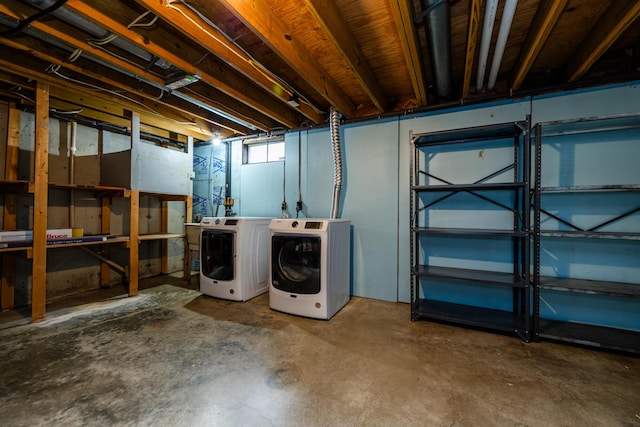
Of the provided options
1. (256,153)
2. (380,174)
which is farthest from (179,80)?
(380,174)

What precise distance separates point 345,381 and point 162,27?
2905 mm

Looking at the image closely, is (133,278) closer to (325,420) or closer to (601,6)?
(325,420)

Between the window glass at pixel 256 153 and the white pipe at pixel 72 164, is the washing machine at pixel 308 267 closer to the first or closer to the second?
the window glass at pixel 256 153

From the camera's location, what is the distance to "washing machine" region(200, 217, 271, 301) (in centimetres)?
303

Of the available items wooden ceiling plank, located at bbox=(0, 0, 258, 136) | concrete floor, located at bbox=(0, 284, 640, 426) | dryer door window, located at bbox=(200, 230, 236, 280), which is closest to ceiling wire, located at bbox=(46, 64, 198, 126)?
wooden ceiling plank, located at bbox=(0, 0, 258, 136)

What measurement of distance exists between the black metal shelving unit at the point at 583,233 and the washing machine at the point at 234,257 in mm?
2772

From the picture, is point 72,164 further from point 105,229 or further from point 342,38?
point 342,38

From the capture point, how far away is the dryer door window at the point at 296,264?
2568 mm

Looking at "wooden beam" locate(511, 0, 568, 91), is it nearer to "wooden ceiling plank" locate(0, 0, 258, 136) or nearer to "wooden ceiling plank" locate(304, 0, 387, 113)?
"wooden ceiling plank" locate(304, 0, 387, 113)

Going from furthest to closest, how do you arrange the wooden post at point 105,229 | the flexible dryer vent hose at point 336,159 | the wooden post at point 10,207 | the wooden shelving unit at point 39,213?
the wooden post at point 105,229, the flexible dryer vent hose at point 336,159, the wooden post at point 10,207, the wooden shelving unit at point 39,213

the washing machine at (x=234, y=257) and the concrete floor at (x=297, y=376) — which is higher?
the washing machine at (x=234, y=257)

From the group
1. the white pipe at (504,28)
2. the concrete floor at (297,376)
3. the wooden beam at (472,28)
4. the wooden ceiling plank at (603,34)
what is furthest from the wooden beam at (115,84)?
the wooden ceiling plank at (603,34)

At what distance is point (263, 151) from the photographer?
13.8 feet

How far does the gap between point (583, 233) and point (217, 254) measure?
140 inches
